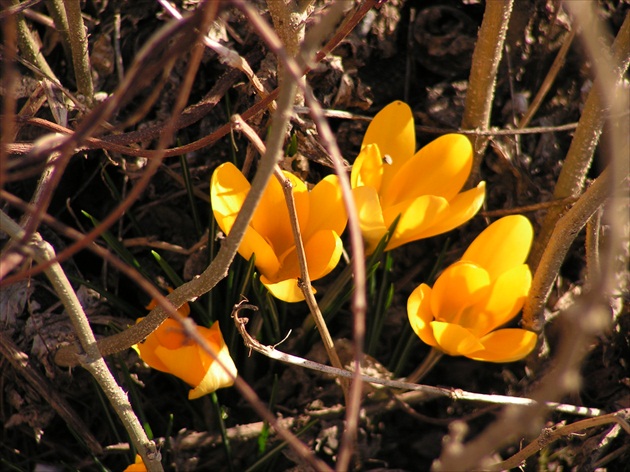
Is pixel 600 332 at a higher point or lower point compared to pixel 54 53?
lower

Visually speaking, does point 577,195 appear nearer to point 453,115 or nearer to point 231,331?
point 453,115

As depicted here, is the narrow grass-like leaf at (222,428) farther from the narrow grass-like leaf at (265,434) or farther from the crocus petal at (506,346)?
the crocus petal at (506,346)

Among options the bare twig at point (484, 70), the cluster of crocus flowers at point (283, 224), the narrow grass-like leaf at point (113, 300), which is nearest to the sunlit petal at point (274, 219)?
the cluster of crocus flowers at point (283, 224)

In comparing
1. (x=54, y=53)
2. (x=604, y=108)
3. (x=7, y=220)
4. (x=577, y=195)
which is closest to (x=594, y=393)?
(x=577, y=195)

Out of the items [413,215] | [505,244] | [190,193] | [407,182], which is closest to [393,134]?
[407,182]

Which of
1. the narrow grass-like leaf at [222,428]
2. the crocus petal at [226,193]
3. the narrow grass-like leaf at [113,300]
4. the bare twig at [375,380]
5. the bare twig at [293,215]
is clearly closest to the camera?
the bare twig at [293,215]

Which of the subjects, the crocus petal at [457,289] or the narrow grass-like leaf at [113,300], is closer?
the crocus petal at [457,289]

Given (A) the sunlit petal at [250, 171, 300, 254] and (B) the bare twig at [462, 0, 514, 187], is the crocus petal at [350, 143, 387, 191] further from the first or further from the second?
(B) the bare twig at [462, 0, 514, 187]

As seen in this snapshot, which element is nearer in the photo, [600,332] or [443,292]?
[443,292]
